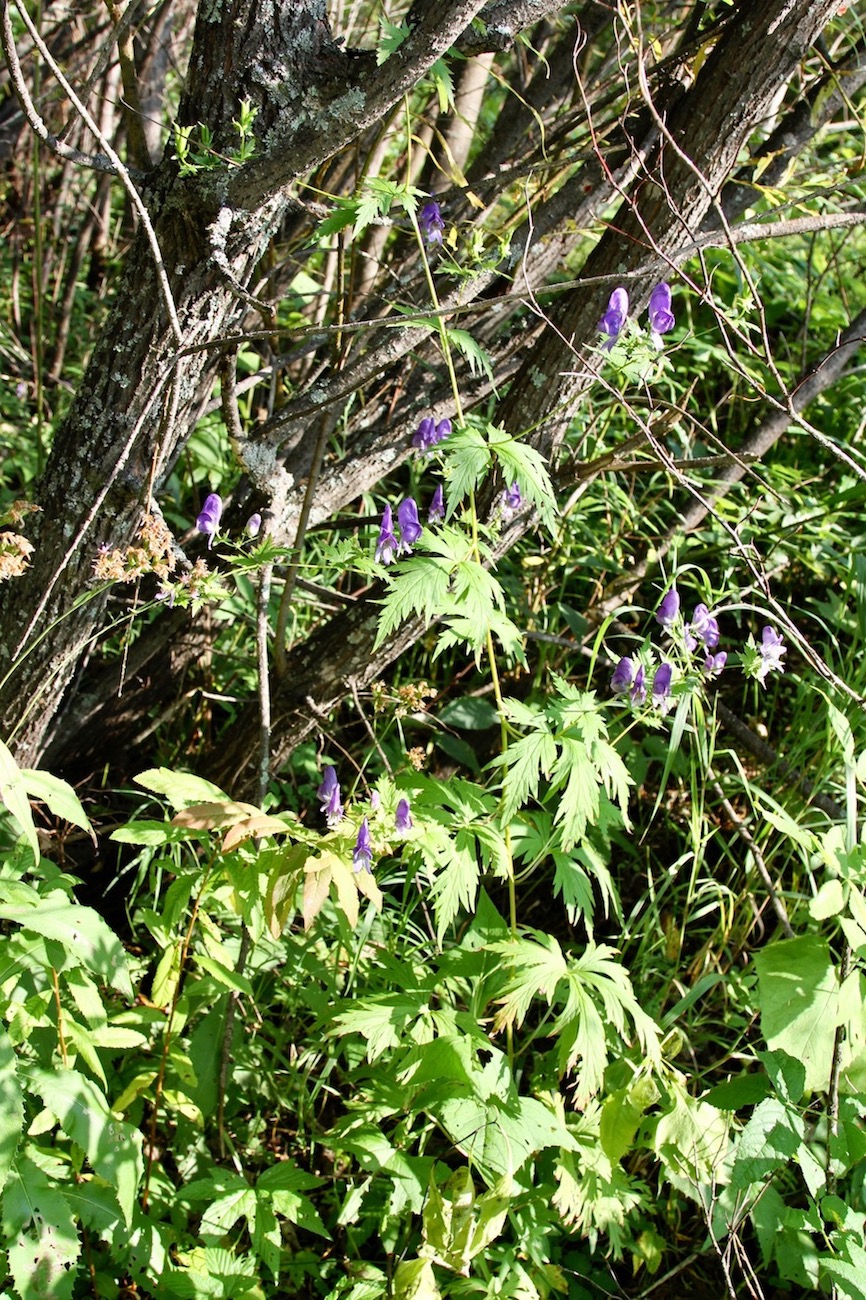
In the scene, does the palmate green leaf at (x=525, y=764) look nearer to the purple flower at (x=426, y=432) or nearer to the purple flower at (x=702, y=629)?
the purple flower at (x=702, y=629)

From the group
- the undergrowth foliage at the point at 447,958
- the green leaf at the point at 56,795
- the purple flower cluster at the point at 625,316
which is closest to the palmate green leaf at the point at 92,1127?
the undergrowth foliage at the point at 447,958

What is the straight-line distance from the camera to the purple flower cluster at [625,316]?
6.57 feet

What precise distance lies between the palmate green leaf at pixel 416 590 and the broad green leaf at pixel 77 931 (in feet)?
2.11

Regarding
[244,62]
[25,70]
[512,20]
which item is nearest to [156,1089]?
[244,62]

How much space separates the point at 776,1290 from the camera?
93.0 inches

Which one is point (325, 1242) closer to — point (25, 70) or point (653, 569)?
point (653, 569)

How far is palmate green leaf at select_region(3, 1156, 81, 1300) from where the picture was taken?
5.09ft

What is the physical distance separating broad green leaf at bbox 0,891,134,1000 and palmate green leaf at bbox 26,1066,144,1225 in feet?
0.52

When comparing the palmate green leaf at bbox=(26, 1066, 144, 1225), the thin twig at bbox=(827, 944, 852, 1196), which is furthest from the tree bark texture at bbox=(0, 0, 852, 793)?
the thin twig at bbox=(827, 944, 852, 1196)

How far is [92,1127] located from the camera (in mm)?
1629

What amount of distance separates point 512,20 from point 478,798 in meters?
1.41

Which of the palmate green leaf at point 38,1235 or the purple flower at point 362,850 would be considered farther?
the purple flower at point 362,850

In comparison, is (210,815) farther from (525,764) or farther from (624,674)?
(624,674)

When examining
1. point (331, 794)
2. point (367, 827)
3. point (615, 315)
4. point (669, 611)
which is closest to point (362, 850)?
point (367, 827)
